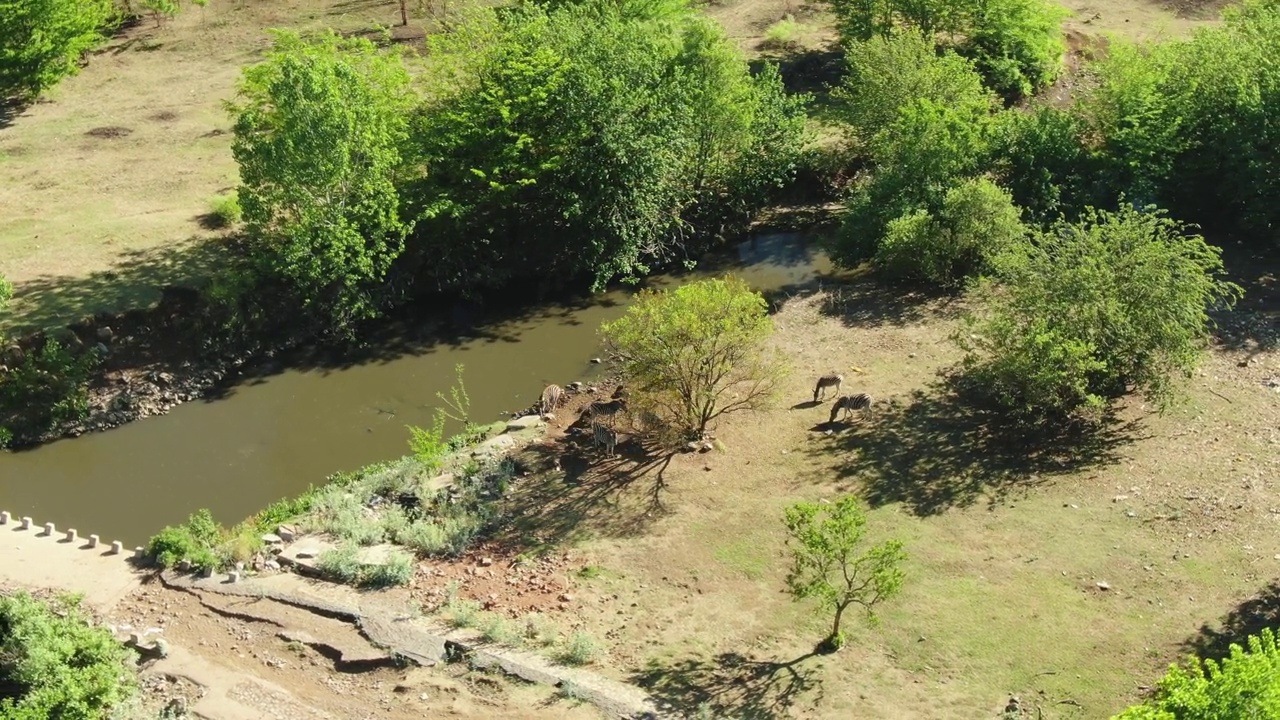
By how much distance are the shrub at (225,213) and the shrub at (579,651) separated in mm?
18433

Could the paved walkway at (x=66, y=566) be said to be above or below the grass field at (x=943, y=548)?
above

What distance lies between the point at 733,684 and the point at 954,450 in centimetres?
822

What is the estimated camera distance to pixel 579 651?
18547 mm

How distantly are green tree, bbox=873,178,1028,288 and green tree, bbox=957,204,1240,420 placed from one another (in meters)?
4.54

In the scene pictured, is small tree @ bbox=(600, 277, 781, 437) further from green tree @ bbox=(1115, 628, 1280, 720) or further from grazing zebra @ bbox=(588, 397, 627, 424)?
green tree @ bbox=(1115, 628, 1280, 720)

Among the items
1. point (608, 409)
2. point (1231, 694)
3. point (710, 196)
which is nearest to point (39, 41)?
point (710, 196)

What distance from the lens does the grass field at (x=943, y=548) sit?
60.1 feet

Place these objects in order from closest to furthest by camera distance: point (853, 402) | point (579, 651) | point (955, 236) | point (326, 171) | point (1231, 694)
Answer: point (1231, 694)
point (579, 651)
point (853, 402)
point (326, 171)
point (955, 236)

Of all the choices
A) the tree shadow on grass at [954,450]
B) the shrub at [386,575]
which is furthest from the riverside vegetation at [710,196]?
the shrub at [386,575]

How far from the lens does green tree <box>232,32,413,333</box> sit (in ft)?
89.5

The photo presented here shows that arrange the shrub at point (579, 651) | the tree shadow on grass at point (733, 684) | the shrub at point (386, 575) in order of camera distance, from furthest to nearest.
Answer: the shrub at point (386, 575)
the shrub at point (579, 651)
the tree shadow on grass at point (733, 684)

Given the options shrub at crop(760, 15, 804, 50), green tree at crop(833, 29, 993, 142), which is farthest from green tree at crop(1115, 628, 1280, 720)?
shrub at crop(760, 15, 804, 50)

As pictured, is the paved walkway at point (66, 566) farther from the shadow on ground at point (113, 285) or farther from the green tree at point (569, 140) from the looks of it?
the green tree at point (569, 140)

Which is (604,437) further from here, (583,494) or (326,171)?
(326,171)
